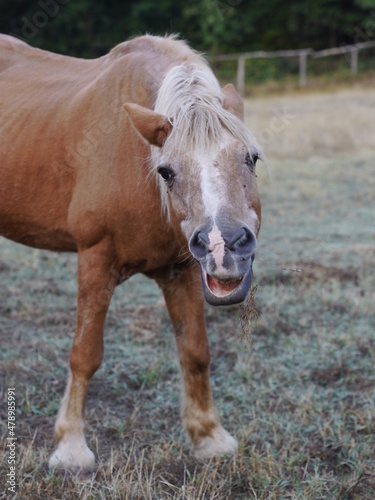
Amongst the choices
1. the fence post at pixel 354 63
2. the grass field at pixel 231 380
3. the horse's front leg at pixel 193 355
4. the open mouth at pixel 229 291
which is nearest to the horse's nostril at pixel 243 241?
the open mouth at pixel 229 291

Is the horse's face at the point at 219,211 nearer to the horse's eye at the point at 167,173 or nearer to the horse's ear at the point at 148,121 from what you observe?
the horse's eye at the point at 167,173

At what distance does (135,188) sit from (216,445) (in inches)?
54.4

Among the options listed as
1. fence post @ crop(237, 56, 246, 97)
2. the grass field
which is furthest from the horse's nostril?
fence post @ crop(237, 56, 246, 97)

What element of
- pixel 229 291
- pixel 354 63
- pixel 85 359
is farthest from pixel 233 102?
pixel 354 63

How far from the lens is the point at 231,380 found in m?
3.92

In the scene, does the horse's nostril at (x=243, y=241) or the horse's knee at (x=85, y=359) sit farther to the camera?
the horse's knee at (x=85, y=359)

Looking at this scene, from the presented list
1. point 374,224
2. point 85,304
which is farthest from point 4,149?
point 374,224

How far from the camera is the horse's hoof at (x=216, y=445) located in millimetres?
3207

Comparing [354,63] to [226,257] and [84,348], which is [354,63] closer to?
[84,348]

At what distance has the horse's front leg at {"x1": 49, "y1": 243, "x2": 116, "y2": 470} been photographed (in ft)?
10.2

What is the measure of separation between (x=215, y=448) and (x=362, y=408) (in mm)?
911

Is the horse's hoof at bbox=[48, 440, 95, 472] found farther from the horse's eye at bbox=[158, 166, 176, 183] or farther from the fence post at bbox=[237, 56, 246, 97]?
the fence post at bbox=[237, 56, 246, 97]

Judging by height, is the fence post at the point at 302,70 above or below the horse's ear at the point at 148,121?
below

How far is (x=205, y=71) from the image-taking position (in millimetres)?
2963
